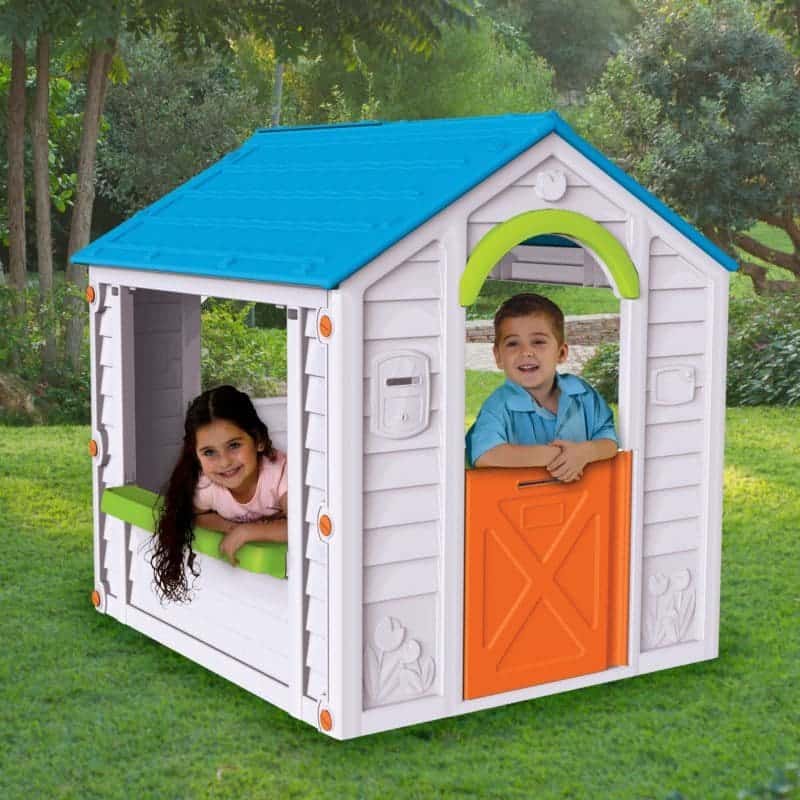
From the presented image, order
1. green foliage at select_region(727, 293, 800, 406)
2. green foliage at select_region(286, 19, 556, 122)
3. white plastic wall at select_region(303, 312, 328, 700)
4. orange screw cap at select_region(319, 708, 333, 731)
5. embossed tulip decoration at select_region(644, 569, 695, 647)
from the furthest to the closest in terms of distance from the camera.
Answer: green foliage at select_region(286, 19, 556, 122) → green foliage at select_region(727, 293, 800, 406) → embossed tulip decoration at select_region(644, 569, 695, 647) → orange screw cap at select_region(319, 708, 333, 731) → white plastic wall at select_region(303, 312, 328, 700)

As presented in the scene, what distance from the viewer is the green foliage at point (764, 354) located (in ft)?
47.1

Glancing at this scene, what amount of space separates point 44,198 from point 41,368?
1717 mm

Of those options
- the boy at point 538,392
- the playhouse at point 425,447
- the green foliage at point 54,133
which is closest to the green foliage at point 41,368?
the green foliage at point 54,133

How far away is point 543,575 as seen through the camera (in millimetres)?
5648

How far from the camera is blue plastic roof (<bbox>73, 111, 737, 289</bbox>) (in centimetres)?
522

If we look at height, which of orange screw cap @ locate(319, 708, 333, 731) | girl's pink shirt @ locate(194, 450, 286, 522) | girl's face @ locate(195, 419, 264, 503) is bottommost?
orange screw cap @ locate(319, 708, 333, 731)

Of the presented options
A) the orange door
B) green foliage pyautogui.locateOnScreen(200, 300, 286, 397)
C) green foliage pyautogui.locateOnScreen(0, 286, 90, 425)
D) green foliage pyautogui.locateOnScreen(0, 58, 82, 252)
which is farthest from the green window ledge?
green foliage pyautogui.locateOnScreen(0, 58, 82, 252)

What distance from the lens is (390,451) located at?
205 inches

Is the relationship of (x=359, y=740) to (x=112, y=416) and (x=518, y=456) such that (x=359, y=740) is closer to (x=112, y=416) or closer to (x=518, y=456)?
(x=518, y=456)

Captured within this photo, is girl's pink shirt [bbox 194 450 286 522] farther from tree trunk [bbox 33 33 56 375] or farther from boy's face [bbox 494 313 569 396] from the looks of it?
tree trunk [bbox 33 33 56 375]

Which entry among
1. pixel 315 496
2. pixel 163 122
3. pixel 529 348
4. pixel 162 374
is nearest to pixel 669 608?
pixel 529 348

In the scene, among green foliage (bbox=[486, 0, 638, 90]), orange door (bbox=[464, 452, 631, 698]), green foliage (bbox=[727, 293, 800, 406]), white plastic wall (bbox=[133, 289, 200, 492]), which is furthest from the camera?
green foliage (bbox=[486, 0, 638, 90])

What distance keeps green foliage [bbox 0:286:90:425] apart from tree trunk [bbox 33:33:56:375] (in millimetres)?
66

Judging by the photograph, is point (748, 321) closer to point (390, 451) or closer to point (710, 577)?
point (710, 577)
